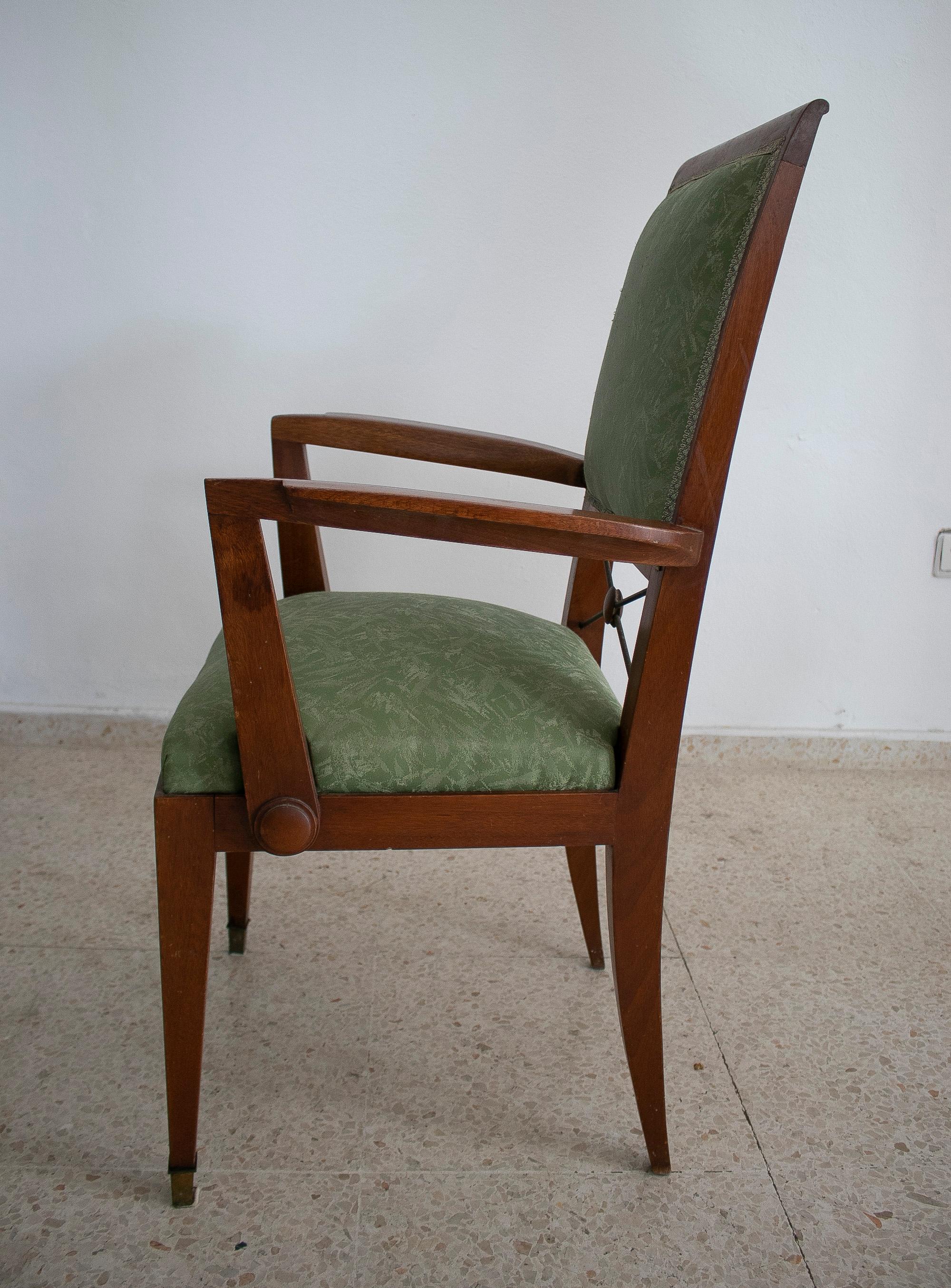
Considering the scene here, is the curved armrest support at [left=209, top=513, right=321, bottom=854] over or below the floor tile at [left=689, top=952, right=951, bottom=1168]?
over

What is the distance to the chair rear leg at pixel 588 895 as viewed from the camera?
1312 mm

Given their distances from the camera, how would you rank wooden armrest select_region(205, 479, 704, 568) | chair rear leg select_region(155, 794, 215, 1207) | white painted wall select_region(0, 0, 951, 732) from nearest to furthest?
wooden armrest select_region(205, 479, 704, 568) → chair rear leg select_region(155, 794, 215, 1207) → white painted wall select_region(0, 0, 951, 732)

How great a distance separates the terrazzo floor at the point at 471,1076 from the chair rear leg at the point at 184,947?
10cm

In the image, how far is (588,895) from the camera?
52.4 inches

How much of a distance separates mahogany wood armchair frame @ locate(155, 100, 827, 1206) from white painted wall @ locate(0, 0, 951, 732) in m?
0.82

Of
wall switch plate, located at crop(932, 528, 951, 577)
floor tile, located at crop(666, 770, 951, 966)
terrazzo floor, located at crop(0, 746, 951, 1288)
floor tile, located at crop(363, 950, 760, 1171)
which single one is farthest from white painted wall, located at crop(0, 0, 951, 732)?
floor tile, located at crop(363, 950, 760, 1171)

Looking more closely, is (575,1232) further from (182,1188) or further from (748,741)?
(748,741)

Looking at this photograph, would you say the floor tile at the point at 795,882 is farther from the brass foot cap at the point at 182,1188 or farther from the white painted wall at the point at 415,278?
the brass foot cap at the point at 182,1188

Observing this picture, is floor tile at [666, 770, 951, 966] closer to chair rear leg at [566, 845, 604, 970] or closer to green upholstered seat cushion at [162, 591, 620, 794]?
chair rear leg at [566, 845, 604, 970]

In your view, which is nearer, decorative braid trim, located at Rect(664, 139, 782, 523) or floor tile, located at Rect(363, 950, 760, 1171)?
decorative braid trim, located at Rect(664, 139, 782, 523)

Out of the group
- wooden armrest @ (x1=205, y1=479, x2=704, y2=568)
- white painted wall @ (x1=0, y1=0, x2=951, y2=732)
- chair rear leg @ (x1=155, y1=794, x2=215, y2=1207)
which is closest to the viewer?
wooden armrest @ (x1=205, y1=479, x2=704, y2=568)

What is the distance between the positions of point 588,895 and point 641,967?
36 cm

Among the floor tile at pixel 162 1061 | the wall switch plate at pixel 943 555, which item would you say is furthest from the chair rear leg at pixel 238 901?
the wall switch plate at pixel 943 555

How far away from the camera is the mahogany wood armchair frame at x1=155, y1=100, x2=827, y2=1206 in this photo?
0.78 m
